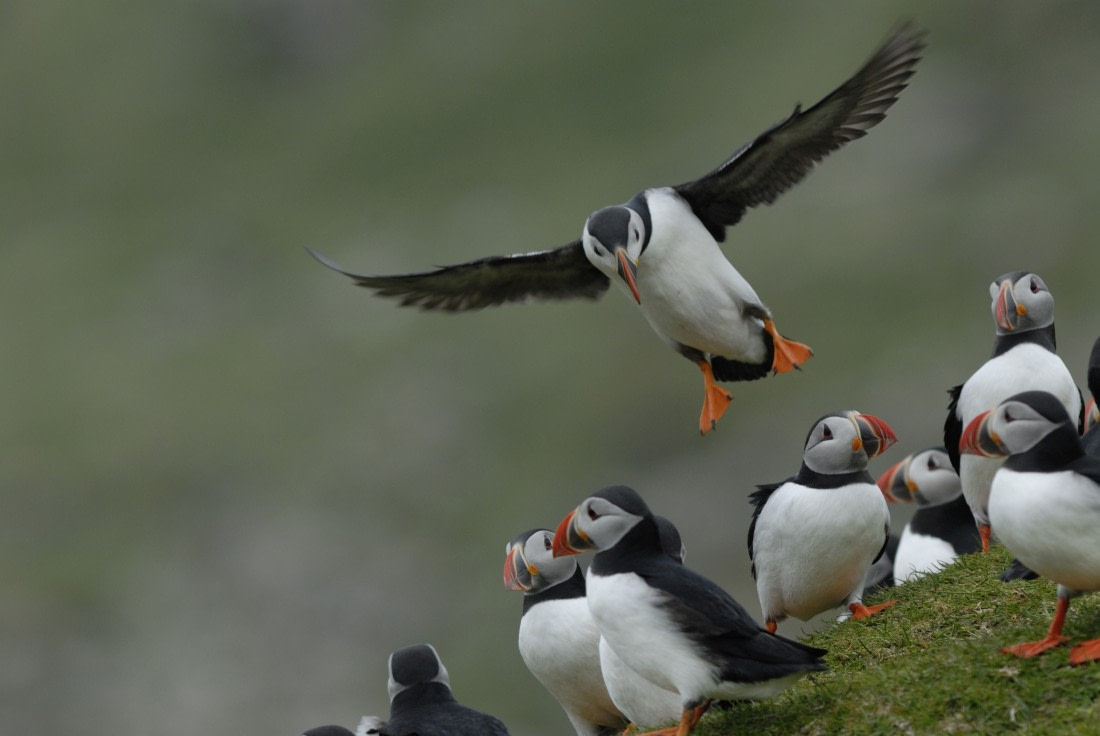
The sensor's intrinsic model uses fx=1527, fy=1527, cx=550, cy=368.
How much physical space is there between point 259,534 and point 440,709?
32.6 metres

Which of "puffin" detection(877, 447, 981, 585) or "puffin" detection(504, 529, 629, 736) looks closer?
"puffin" detection(504, 529, 629, 736)

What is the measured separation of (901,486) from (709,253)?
187cm

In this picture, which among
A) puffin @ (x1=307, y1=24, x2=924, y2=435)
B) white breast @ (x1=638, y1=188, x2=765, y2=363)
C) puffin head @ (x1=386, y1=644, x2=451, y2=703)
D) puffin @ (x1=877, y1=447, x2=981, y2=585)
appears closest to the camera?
puffin head @ (x1=386, y1=644, x2=451, y2=703)

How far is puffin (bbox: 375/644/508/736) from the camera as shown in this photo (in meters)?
5.51

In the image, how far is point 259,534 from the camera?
37.6 meters

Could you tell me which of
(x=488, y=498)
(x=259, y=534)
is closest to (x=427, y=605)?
(x=488, y=498)

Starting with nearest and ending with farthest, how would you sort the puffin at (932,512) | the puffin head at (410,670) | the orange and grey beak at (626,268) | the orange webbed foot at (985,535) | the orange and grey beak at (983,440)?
the orange and grey beak at (983,440) → the puffin head at (410,670) → the orange webbed foot at (985,535) → the orange and grey beak at (626,268) → the puffin at (932,512)

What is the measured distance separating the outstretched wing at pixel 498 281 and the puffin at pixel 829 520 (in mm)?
2563

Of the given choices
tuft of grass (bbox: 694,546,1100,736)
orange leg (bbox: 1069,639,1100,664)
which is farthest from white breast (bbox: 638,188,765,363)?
orange leg (bbox: 1069,639,1100,664)

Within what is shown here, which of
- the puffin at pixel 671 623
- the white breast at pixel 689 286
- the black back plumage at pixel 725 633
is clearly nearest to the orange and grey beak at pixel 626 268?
the white breast at pixel 689 286

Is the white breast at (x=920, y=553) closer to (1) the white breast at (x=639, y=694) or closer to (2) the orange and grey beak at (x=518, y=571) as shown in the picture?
(2) the orange and grey beak at (x=518, y=571)

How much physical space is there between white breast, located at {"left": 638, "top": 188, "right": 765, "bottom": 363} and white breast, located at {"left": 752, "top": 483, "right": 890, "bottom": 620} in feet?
5.71

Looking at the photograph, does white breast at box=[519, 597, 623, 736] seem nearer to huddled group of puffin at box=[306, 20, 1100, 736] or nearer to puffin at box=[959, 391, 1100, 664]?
huddled group of puffin at box=[306, 20, 1100, 736]

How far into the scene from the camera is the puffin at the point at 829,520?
6.13 m
